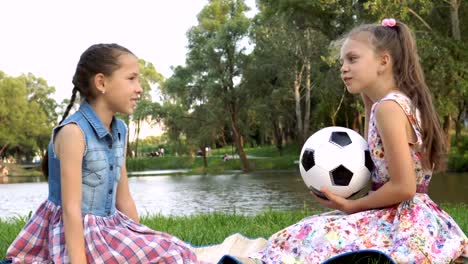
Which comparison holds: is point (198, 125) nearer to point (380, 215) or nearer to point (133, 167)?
point (133, 167)

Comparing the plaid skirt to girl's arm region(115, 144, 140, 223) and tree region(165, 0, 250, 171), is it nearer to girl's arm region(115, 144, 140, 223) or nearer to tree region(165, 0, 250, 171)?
girl's arm region(115, 144, 140, 223)

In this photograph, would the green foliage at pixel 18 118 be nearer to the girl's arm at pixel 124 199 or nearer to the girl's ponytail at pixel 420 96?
the girl's arm at pixel 124 199

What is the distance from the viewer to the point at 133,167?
1586 inches

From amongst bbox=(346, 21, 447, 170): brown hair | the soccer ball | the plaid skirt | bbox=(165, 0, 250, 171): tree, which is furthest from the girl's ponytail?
bbox=(165, 0, 250, 171): tree

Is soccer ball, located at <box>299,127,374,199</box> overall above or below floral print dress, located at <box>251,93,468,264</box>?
above

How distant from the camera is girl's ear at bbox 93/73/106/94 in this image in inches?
121

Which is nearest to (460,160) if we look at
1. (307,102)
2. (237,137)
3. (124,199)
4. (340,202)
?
(307,102)

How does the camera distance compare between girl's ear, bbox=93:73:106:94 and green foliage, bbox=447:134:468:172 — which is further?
green foliage, bbox=447:134:468:172

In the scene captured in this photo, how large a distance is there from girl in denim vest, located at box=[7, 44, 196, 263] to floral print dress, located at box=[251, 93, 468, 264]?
0.66 meters

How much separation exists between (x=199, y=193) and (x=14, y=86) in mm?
39201

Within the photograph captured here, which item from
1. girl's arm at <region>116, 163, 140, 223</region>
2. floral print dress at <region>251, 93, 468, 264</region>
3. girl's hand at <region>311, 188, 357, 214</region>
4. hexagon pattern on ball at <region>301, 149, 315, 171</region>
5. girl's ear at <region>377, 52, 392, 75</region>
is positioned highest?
girl's ear at <region>377, 52, 392, 75</region>

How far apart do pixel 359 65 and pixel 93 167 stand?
65.7 inches

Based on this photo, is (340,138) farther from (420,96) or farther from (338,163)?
(420,96)

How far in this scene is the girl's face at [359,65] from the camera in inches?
139
